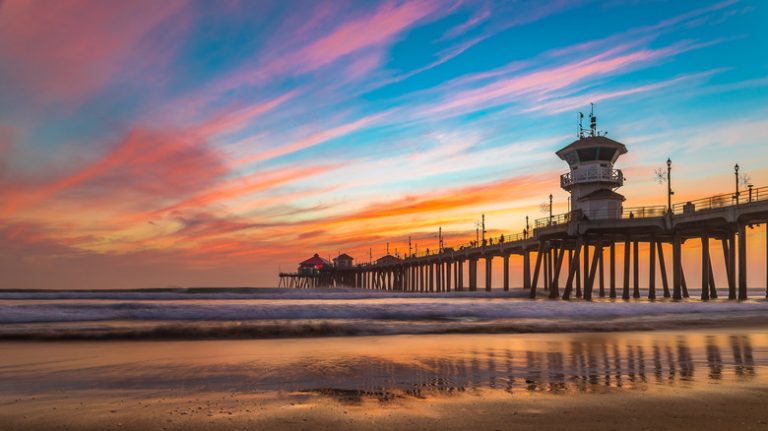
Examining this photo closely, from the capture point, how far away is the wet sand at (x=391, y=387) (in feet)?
16.6

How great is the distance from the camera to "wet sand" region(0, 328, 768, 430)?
16.6 feet

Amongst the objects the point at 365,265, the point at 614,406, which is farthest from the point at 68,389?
the point at 365,265

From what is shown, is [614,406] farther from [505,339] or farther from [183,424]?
[505,339]

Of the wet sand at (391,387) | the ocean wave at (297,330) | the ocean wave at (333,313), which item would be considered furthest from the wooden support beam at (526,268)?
the wet sand at (391,387)

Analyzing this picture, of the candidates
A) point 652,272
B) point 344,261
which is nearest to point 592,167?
point 652,272

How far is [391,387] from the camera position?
6789 millimetres

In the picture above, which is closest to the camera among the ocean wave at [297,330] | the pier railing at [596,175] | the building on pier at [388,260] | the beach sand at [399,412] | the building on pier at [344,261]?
the beach sand at [399,412]

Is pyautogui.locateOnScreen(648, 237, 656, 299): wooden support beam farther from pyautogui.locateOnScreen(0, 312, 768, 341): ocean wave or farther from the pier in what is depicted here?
pyautogui.locateOnScreen(0, 312, 768, 341): ocean wave

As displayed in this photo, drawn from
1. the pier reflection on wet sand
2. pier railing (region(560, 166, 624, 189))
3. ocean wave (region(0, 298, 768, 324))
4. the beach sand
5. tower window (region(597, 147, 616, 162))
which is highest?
tower window (region(597, 147, 616, 162))

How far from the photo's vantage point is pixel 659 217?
3862 cm

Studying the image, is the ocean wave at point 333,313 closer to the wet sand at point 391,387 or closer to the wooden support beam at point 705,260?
the wet sand at point 391,387

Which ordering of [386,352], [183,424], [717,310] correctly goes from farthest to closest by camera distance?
[717,310]
[386,352]
[183,424]

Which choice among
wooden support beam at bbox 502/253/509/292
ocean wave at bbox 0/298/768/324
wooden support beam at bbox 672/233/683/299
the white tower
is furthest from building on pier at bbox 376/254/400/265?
ocean wave at bbox 0/298/768/324

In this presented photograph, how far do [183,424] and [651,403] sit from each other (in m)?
4.53
